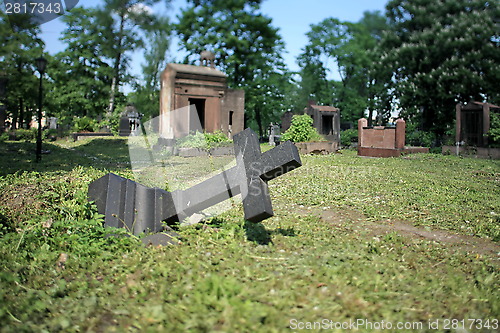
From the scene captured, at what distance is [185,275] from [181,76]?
1664 cm

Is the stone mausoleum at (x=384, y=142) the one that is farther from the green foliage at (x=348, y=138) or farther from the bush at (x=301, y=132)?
the green foliage at (x=348, y=138)

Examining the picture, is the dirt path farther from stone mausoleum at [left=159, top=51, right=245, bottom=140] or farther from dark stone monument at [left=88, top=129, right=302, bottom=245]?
stone mausoleum at [left=159, top=51, right=245, bottom=140]

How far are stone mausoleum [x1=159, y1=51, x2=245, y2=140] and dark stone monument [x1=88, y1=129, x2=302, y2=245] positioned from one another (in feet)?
43.8

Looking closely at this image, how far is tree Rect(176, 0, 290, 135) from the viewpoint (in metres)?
29.3

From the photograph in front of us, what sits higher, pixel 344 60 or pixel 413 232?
pixel 344 60

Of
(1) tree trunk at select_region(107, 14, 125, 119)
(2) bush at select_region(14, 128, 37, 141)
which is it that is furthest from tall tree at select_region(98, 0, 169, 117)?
(2) bush at select_region(14, 128, 37, 141)

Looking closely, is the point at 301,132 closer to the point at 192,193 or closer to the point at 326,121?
the point at 326,121

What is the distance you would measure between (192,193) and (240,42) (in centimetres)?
2685

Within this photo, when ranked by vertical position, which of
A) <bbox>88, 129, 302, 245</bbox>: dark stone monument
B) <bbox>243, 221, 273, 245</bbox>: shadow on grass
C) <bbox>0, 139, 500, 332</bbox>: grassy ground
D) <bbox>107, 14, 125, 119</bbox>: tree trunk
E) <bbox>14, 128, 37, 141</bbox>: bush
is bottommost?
<bbox>0, 139, 500, 332</bbox>: grassy ground

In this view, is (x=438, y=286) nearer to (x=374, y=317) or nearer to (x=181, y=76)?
(x=374, y=317)

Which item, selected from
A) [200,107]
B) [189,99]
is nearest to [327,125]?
[200,107]

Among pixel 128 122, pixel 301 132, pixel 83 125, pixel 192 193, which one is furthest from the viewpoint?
pixel 128 122

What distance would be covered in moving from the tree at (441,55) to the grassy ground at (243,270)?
78.1ft

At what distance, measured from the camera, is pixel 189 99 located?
19750 millimetres
